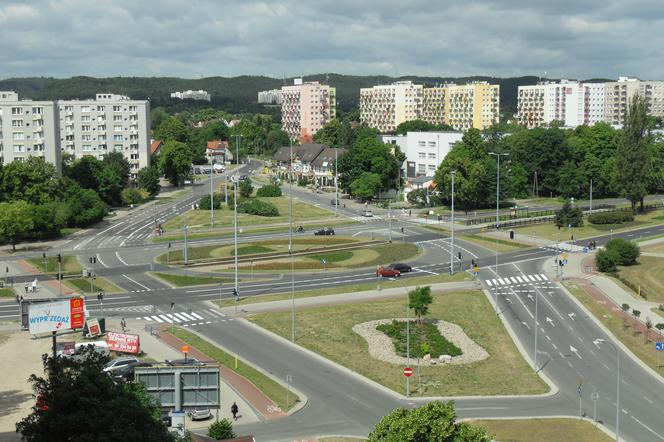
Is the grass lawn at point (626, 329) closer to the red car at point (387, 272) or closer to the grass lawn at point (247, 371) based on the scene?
the red car at point (387, 272)

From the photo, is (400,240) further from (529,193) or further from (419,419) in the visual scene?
(419,419)

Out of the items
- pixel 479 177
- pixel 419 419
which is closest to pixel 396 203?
pixel 479 177

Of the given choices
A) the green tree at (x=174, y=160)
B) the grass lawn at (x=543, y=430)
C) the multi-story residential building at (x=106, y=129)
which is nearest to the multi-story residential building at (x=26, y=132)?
the multi-story residential building at (x=106, y=129)

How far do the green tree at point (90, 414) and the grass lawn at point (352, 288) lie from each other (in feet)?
144

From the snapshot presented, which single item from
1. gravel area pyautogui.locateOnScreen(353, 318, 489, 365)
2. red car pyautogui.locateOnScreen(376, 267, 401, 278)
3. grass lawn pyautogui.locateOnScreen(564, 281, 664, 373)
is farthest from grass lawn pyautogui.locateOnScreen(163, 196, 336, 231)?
gravel area pyautogui.locateOnScreen(353, 318, 489, 365)

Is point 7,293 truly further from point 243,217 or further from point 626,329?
point 626,329

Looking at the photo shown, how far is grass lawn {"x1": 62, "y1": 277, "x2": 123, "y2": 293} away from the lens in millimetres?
82250

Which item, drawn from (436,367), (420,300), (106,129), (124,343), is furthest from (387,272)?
(106,129)

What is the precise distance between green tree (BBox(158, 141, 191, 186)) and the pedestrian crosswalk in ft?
315

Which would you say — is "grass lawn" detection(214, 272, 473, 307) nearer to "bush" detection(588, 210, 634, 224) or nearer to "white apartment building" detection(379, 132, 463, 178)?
"bush" detection(588, 210, 634, 224)

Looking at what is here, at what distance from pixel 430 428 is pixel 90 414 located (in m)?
12.9

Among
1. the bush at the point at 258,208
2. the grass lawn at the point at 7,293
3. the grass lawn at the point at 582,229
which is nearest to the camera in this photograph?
the grass lawn at the point at 7,293

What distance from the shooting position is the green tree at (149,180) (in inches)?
6196

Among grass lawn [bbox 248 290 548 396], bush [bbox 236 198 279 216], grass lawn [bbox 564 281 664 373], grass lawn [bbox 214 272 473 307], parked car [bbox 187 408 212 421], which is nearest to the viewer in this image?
parked car [bbox 187 408 212 421]
